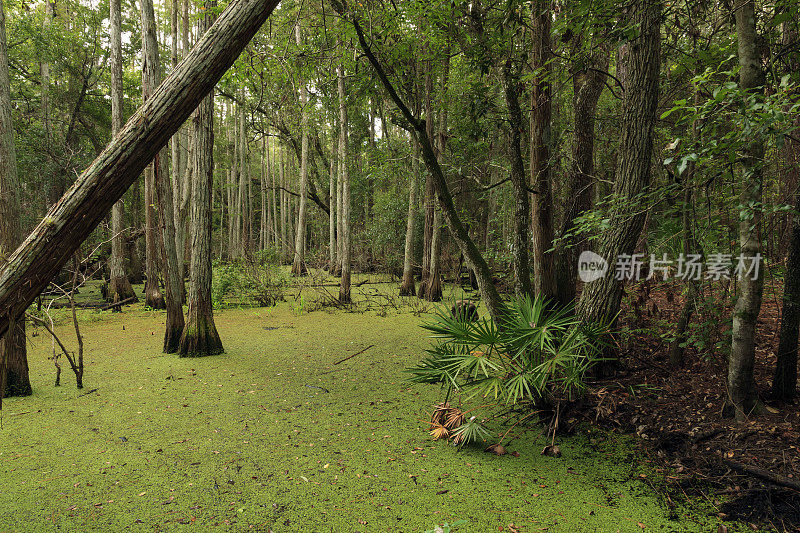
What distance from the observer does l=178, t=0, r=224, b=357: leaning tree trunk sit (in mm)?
4621

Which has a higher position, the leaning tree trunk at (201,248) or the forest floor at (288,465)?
the leaning tree trunk at (201,248)

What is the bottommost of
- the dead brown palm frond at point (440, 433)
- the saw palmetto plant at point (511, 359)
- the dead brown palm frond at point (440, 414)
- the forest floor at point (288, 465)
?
the forest floor at point (288, 465)

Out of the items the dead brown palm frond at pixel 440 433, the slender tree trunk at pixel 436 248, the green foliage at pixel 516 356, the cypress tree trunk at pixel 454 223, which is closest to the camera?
the green foliage at pixel 516 356

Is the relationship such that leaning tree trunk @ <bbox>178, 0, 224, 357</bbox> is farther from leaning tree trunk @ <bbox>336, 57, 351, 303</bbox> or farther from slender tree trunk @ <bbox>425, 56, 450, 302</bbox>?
slender tree trunk @ <bbox>425, 56, 450, 302</bbox>

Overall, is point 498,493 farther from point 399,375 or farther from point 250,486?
point 399,375

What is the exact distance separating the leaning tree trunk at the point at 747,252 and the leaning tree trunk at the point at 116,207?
7351 millimetres

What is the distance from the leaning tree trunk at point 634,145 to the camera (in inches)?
121

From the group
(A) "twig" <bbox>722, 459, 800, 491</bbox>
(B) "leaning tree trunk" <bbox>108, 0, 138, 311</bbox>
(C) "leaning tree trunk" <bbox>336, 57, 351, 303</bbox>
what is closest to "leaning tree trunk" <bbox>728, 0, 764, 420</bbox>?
(A) "twig" <bbox>722, 459, 800, 491</bbox>

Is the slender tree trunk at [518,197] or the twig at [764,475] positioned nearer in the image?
the twig at [764,475]

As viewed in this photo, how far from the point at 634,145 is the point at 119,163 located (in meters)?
3.38

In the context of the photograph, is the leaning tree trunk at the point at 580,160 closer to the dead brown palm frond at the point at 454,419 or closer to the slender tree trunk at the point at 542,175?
the slender tree trunk at the point at 542,175

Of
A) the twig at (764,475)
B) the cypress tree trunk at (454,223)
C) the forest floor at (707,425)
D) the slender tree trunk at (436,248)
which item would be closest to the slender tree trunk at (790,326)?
the forest floor at (707,425)

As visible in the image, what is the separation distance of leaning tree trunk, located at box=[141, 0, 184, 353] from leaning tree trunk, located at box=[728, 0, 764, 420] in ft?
15.7

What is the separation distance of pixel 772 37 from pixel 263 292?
27.5ft
